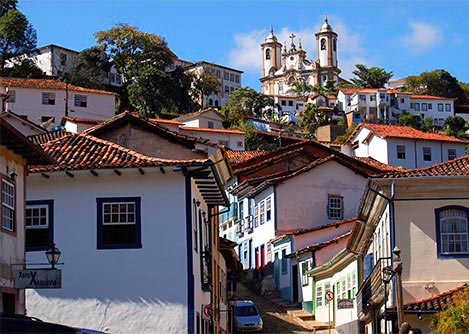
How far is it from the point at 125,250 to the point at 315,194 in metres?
27.5

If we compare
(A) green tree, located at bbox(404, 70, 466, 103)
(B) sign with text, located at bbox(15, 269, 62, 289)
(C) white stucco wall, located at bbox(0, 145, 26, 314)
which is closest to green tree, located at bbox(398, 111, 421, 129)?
(A) green tree, located at bbox(404, 70, 466, 103)

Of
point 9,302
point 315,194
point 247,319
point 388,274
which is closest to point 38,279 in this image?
point 9,302

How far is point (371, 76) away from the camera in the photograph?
155875 millimetres

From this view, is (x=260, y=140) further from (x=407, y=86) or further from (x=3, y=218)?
(x=3, y=218)

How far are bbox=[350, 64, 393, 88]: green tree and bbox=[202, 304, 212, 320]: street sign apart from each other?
427 feet

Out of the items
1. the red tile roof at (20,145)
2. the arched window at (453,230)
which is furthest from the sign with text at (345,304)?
the red tile roof at (20,145)

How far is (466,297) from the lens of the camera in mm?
24766

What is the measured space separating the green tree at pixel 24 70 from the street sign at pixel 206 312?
77608 mm

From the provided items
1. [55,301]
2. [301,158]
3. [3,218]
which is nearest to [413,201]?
[55,301]

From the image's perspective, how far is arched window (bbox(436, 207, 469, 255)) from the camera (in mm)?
27594

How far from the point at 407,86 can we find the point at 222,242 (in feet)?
403

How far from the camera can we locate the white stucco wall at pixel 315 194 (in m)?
50.3

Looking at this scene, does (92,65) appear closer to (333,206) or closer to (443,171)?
(333,206)

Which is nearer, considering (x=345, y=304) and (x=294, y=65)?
(x=345, y=304)
